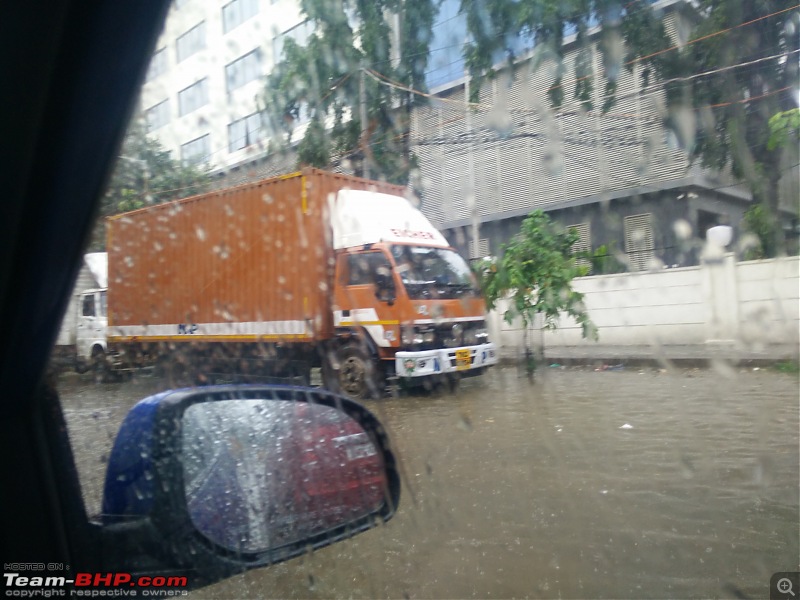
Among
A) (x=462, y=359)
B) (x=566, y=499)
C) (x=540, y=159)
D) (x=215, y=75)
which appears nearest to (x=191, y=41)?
(x=215, y=75)

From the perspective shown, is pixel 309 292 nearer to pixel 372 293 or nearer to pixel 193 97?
pixel 372 293

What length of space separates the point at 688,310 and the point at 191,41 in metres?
7.85

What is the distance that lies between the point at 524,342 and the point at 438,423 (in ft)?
10.7

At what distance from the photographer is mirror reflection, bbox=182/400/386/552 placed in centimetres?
223

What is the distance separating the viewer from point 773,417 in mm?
6320

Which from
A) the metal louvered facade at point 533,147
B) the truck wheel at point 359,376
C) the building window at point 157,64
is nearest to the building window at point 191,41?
the building window at point 157,64

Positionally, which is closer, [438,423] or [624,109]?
[438,423]

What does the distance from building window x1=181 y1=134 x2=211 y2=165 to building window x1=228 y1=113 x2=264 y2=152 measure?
0.91 feet

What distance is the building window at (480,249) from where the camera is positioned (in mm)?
8562

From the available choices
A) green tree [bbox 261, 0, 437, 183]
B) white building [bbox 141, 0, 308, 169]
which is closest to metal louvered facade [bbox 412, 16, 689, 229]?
green tree [bbox 261, 0, 437, 183]

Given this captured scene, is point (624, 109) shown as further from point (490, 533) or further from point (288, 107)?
point (490, 533)

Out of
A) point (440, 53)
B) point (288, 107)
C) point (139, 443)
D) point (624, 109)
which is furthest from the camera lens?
point (624, 109)

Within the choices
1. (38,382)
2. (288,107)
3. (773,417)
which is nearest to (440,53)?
(288,107)

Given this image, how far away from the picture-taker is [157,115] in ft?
10.3
